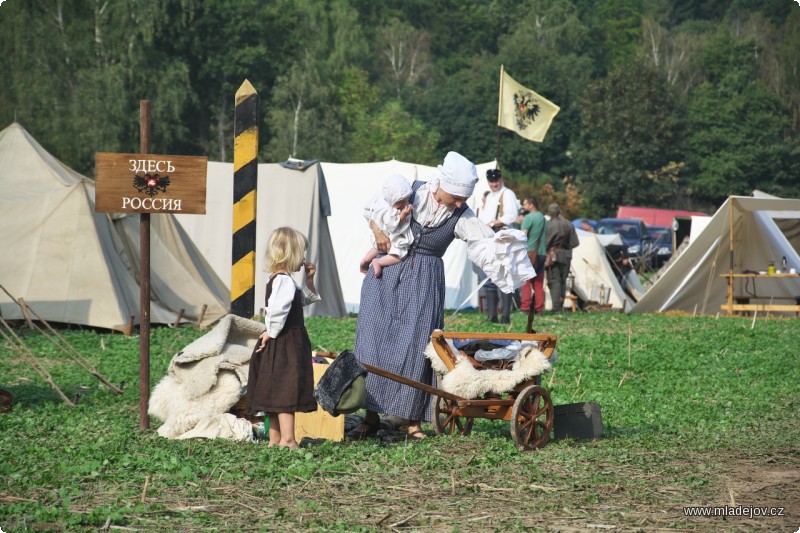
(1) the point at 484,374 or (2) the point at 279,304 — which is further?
(1) the point at 484,374

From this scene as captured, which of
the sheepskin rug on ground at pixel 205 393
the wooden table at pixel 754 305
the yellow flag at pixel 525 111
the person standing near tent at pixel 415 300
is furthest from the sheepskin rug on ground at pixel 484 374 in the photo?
the yellow flag at pixel 525 111

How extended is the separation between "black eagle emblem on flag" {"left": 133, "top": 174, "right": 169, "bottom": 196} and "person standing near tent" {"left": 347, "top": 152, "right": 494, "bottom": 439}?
128 cm

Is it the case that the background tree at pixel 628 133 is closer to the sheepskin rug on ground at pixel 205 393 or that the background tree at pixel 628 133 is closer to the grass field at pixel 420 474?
the grass field at pixel 420 474

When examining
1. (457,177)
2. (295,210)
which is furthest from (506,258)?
(295,210)

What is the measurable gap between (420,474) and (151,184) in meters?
2.51

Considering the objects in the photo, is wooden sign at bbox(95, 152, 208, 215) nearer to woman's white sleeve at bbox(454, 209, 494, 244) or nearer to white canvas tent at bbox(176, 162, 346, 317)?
woman's white sleeve at bbox(454, 209, 494, 244)

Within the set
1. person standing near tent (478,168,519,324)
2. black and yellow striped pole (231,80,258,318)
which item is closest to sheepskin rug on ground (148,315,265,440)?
black and yellow striped pole (231,80,258,318)

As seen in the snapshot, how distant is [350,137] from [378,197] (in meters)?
48.9

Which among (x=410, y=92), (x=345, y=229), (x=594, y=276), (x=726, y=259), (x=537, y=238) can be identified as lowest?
(x=594, y=276)

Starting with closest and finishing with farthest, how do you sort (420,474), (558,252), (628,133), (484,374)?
(420,474)
(484,374)
(558,252)
(628,133)

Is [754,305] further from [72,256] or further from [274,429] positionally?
[274,429]

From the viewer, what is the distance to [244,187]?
23.7 ft

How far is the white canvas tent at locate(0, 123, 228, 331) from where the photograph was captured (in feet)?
40.7

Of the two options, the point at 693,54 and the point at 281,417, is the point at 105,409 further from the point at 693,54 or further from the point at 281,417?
the point at 693,54
